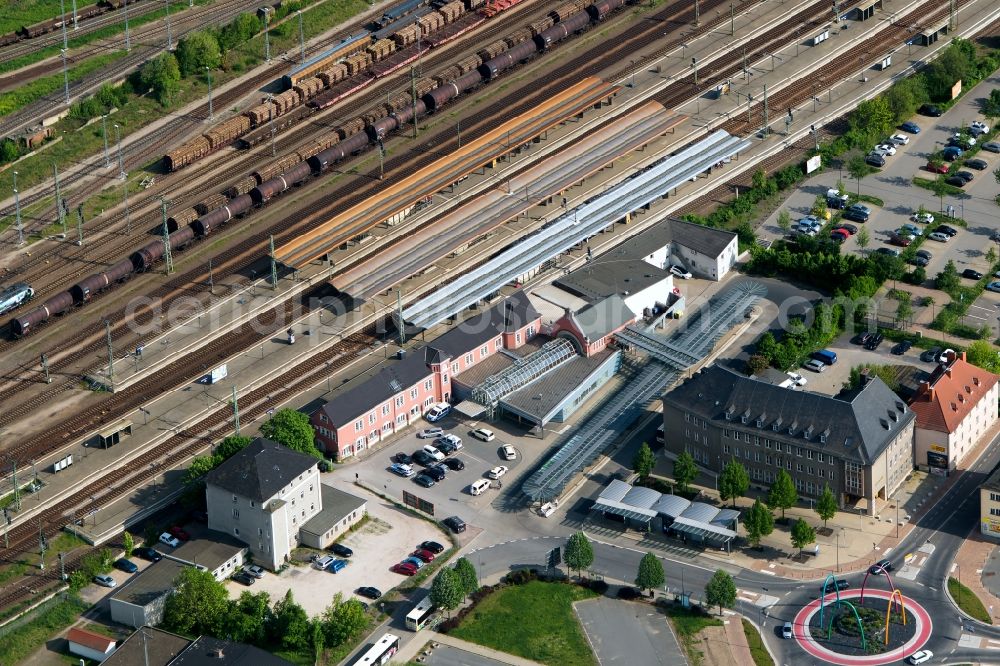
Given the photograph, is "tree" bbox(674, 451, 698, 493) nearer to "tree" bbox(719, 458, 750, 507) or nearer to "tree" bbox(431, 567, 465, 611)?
"tree" bbox(719, 458, 750, 507)

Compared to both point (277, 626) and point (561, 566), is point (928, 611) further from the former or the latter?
point (277, 626)

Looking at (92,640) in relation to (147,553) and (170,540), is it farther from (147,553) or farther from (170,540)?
(170,540)

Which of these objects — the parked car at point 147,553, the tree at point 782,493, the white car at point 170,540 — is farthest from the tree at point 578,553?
the parked car at point 147,553

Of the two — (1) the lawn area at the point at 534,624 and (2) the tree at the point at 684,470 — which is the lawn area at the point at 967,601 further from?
(1) the lawn area at the point at 534,624

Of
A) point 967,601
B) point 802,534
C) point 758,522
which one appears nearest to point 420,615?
point 758,522

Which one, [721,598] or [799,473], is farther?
[799,473]

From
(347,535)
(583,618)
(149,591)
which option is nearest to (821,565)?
(583,618)
